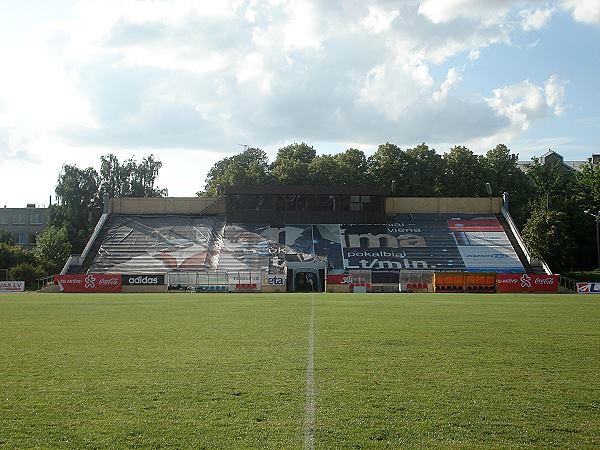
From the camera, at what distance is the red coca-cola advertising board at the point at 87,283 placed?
5328 centimetres

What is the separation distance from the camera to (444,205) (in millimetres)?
75375

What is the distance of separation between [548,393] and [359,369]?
327 centimetres

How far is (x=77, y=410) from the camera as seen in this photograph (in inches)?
341

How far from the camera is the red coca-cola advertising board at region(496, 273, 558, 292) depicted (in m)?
53.4

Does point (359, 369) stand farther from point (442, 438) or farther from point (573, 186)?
point (573, 186)

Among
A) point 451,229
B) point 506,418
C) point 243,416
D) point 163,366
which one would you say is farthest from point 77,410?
point 451,229

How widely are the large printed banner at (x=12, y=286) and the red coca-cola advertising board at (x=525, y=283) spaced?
38.2m

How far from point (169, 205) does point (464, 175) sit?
37787 millimetres

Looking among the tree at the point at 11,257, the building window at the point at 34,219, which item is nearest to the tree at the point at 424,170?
the tree at the point at 11,257

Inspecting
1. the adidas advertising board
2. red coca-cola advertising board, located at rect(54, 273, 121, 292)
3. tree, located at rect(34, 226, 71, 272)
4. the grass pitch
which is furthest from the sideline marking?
tree, located at rect(34, 226, 71, 272)

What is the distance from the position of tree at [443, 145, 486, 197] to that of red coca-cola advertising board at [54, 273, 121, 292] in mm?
47414

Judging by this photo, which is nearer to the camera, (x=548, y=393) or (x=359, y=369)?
(x=548, y=393)

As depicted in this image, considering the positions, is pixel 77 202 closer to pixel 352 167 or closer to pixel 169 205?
pixel 169 205

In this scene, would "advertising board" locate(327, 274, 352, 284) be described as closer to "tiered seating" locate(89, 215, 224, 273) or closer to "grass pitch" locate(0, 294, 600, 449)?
"tiered seating" locate(89, 215, 224, 273)
